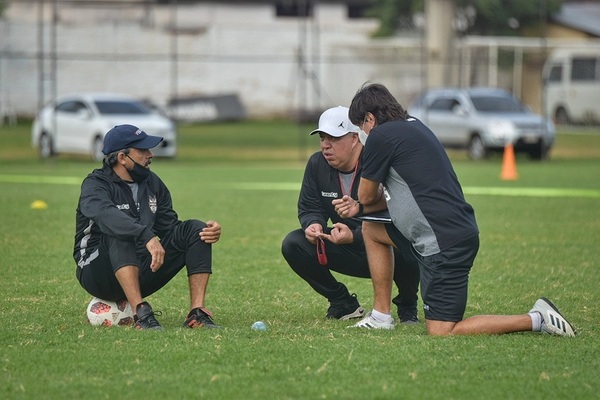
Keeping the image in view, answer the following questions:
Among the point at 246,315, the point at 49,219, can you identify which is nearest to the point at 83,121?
the point at 49,219

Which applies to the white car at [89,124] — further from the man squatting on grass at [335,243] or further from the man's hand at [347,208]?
the man's hand at [347,208]

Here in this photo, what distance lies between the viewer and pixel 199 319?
7.29 metres

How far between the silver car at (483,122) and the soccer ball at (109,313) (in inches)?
844

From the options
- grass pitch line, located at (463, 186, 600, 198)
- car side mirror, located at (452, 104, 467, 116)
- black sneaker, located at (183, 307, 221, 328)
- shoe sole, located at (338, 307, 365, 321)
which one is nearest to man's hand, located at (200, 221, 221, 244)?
black sneaker, located at (183, 307, 221, 328)

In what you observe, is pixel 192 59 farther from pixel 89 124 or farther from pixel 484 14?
pixel 89 124

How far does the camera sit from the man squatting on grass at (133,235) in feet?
23.3

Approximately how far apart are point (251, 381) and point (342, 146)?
237 cm

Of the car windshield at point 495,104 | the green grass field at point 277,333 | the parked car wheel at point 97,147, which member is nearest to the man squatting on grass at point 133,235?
the green grass field at point 277,333

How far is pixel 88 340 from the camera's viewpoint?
22.3 feet

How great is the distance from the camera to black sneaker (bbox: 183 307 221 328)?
7.27 m

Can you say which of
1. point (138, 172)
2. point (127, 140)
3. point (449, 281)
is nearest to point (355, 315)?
point (449, 281)

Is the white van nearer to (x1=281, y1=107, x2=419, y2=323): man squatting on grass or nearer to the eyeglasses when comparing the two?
(x1=281, y1=107, x2=419, y2=323): man squatting on grass

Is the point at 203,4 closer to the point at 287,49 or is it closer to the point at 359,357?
the point at 287,49

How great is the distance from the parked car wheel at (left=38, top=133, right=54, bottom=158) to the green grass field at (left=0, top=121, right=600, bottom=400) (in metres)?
11.5
